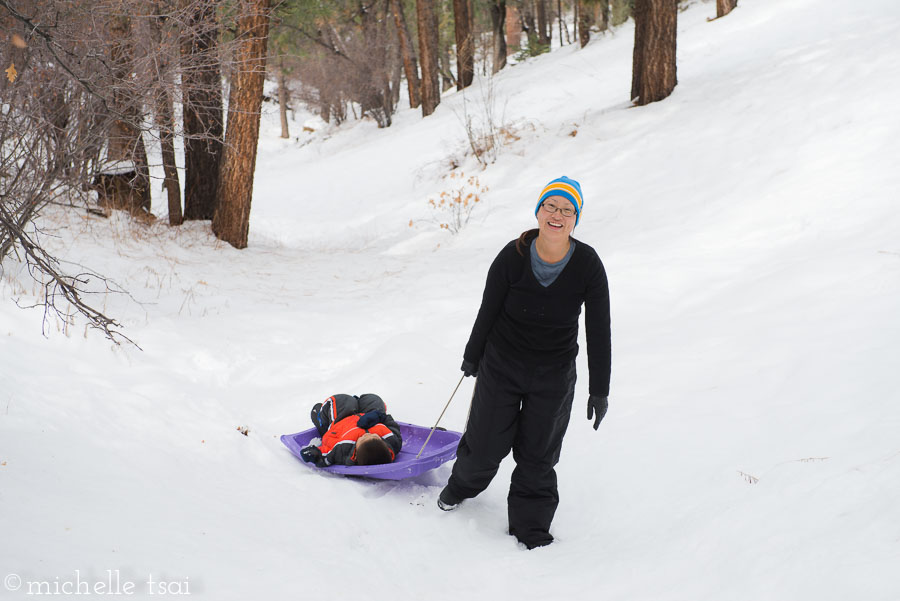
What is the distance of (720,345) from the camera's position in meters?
4.68

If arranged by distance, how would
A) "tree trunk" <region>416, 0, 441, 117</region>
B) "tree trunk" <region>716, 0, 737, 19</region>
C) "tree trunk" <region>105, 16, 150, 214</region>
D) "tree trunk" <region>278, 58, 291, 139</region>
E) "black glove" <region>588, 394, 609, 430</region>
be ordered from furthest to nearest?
"tree trunk" <region>278, 58, 291, 139</region> < "tree trunk" <region>416, 0, 441, 117</region> < "tree trunk" <region>716, 0, 737, 19</region> < "tree trunk" <region>105, 16, 150, 214</region> < "black glove" <region>588, 394, 609, 430</region>

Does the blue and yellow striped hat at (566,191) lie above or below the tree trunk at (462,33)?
below

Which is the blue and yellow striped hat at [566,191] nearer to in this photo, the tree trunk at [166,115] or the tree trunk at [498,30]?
the tree trunk at [166,115]

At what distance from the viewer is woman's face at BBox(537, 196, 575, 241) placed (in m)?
2.99

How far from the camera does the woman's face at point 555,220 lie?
9.80 ft

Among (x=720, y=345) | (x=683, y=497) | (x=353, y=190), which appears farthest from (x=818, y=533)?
(x=353, y=190)

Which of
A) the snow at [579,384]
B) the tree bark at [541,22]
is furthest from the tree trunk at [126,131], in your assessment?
the tree bark at [541,22]

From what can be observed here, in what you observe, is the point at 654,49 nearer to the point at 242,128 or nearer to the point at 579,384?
the point at 242,128

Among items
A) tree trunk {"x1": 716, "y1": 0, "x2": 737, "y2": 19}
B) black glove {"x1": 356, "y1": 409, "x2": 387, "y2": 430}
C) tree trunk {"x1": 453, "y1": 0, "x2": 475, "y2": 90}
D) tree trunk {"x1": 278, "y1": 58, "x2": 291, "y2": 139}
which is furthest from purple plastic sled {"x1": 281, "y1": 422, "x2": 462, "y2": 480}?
tree trunk {"x1": 278, "y1": 58, "x2": 291, "y2": 139}

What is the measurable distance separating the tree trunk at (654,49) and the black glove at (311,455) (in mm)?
8746

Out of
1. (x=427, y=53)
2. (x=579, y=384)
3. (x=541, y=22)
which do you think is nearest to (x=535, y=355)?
(x=579, y=384)

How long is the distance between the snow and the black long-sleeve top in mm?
849

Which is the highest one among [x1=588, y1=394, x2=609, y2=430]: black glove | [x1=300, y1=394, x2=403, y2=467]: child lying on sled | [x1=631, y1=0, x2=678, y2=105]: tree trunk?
[x1=631, y1=0, x2=678, y2=105]: tree trunk

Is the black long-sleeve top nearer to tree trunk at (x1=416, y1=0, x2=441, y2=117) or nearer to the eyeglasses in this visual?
the eyeglasses
